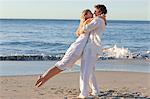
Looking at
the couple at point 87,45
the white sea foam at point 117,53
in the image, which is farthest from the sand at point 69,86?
the white sea foam at point 117,53

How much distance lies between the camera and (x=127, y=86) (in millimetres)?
9906

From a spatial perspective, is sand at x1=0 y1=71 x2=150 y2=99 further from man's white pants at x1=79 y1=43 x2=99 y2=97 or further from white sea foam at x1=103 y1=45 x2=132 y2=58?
white sea foam at x1=103 y1=45 x2=132 y2=58

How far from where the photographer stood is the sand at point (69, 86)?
8.39m

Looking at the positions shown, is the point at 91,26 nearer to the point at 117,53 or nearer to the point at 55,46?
the point at 117,53

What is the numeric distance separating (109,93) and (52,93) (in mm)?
1142

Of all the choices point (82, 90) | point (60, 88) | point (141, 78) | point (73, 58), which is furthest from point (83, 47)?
point (141, 78)

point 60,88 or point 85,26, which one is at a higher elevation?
point 85,26

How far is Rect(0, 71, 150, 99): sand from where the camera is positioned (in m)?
8.39

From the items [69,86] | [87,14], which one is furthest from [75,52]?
[69,86]

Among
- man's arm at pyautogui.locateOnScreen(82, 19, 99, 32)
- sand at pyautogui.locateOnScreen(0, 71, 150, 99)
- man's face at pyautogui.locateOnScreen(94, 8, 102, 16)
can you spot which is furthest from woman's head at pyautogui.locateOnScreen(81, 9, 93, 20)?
sand at pyautogui.locateOnScreen(0, 71, 150, 99)

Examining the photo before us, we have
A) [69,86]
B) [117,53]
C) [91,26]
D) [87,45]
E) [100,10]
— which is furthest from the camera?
[117,53]

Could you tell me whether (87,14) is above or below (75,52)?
above

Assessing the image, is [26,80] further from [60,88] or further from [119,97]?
[119,97]

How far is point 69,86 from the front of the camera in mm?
9695
